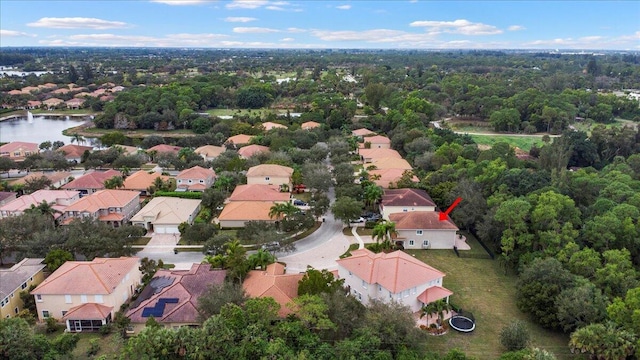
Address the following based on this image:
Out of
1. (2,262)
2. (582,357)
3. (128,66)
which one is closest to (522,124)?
(582,357)

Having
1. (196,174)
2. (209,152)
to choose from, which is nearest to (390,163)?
(196,174)

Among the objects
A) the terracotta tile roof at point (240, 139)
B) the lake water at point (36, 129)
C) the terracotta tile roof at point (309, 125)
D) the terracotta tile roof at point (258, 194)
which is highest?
the terracotta tile roof at point (309, 125)

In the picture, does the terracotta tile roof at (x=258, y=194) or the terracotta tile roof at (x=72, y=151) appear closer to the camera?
the terracotta tile roof at (x=258, y=194)

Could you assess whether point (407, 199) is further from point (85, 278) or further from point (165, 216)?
point (85, 278)

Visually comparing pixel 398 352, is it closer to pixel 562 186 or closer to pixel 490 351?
pixel 490 351

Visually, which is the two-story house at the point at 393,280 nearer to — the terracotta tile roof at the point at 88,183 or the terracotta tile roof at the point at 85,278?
the terracotta tile roof at the point at 85,278

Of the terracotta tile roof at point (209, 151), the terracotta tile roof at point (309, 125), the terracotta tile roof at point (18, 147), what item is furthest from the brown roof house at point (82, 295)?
the terracotta tile roof at point (309, 125)

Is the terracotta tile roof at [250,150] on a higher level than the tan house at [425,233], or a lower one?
higher

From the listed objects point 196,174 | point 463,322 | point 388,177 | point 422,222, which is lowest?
point 463,322
